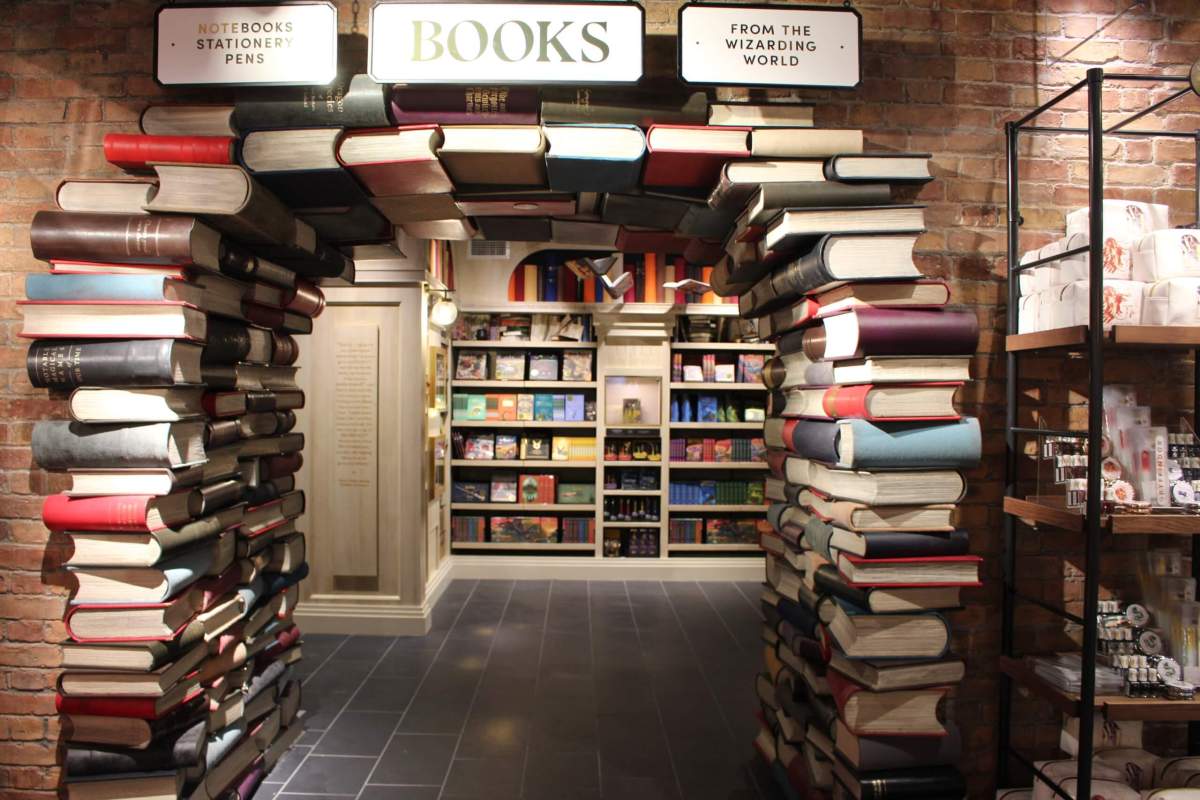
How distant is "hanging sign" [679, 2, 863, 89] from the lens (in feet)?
5.62

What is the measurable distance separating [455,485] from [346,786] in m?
3.49

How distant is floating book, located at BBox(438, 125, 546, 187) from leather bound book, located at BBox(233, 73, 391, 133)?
0.65 feet

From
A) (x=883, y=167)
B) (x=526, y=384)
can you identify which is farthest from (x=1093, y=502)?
(x=526, y=384)

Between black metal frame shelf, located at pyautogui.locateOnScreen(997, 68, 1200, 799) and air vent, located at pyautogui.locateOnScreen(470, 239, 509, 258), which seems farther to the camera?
air vent, located at pyautogui.locateOnScreen(470, 239, 509, 258)

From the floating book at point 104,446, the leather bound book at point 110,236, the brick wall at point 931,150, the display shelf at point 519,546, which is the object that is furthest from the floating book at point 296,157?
the display shelf at point 519,546

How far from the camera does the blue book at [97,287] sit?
1728 mm

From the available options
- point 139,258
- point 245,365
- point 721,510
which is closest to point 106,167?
point 139,258

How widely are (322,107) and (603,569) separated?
467cm

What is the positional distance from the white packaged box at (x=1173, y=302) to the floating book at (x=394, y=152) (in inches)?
76.8

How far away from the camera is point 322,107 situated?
5.76 feet

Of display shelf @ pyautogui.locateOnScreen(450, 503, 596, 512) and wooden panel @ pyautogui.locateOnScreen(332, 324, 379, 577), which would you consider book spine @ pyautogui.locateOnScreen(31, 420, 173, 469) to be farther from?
display shelf @ pyautogui.locateOnScreen(450, 503, 596, 512)

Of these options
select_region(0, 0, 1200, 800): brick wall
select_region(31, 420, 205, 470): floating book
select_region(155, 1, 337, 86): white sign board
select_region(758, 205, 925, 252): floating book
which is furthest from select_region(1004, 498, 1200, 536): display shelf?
select_region(31, 420, 205, 470): floating book

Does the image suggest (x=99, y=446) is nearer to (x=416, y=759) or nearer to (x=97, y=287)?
(x=97, y=287)

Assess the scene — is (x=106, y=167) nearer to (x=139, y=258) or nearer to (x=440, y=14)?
(x=139, y=258)
